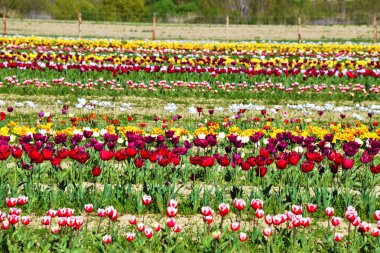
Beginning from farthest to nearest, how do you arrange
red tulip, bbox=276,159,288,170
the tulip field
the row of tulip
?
red tulip, bbox=276,159,288,170
the tulip field
the row of tulip

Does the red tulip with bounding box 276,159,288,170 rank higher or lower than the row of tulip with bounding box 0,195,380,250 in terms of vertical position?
higher

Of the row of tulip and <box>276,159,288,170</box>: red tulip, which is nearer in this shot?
the row of tulip

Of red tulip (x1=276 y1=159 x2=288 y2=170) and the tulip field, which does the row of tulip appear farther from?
red tulip (x1=276 y1=159 x2=288 y2=170)

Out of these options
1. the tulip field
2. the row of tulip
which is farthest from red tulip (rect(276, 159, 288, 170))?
the row of tulip

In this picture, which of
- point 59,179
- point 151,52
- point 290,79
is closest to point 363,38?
point 151,52

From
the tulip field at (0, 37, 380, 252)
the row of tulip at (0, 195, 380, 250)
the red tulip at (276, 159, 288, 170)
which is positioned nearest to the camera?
the row of tulip at (0, 195, 380, 250)

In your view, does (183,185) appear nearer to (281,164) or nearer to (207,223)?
(281,164)

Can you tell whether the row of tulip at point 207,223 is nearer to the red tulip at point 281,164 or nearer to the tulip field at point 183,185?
the tulip field at point 183,185

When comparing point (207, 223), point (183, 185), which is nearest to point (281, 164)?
point (183, 185)

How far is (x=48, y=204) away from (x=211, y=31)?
143ft

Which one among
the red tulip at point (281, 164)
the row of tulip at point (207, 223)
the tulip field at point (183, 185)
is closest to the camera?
the row of tulip at point (207, 223)

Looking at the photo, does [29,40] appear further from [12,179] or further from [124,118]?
[12,179]

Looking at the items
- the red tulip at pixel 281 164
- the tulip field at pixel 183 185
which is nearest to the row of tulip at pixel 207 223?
the tulip field at pixel 183 185

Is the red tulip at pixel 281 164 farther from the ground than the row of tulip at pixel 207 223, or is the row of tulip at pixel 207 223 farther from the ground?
the red tulip at pixel 281 164
